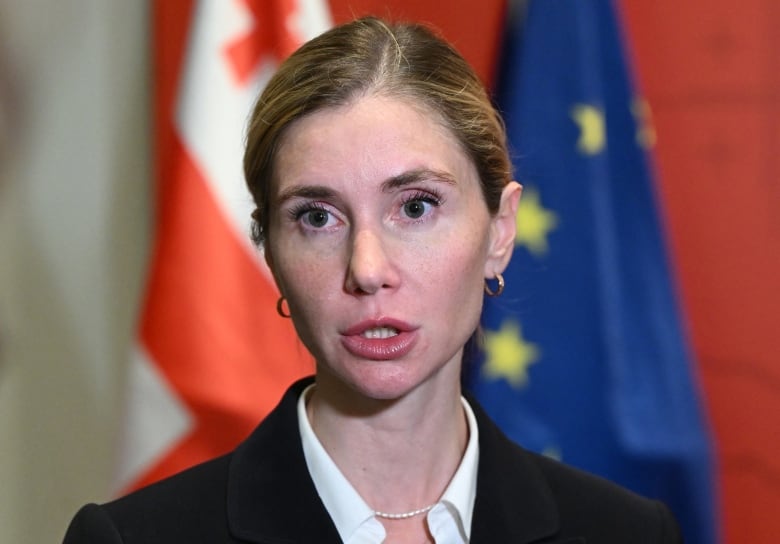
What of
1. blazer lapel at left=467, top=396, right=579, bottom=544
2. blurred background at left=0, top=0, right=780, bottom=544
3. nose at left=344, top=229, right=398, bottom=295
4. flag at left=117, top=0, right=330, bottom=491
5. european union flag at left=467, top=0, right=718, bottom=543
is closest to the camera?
nose at left=344, top=229, right=398, bottom=295

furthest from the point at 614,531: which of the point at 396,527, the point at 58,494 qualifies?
the point at 58,494

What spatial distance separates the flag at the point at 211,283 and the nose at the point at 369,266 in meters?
0.67

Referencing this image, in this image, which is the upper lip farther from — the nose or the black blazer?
the black blazer

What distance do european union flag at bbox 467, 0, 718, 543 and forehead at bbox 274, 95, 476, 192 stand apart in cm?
69

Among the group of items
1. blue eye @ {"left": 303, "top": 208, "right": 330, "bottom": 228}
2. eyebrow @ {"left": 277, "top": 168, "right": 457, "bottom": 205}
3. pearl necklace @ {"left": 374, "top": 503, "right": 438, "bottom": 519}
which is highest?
eyebrow @ {"left": 277, "top": 168, "right": 457, "bottom": 205}

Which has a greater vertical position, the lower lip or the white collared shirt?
the lower lip

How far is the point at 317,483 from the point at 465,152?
350 mm

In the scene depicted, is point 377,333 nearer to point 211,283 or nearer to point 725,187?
point 211,283

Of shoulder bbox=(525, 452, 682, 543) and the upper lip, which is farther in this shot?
shoulder bbox=(525, 452, 682, 543)

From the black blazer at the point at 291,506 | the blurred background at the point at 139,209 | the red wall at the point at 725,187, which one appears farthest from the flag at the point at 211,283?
the black blazer at the point at 291,506

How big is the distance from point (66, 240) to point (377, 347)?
1.01 meters

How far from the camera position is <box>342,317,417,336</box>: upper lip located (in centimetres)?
111

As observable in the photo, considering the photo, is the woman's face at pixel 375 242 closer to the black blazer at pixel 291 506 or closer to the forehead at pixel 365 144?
the forehead at pixel 365 144

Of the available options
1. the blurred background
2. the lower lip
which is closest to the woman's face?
the lower lip
